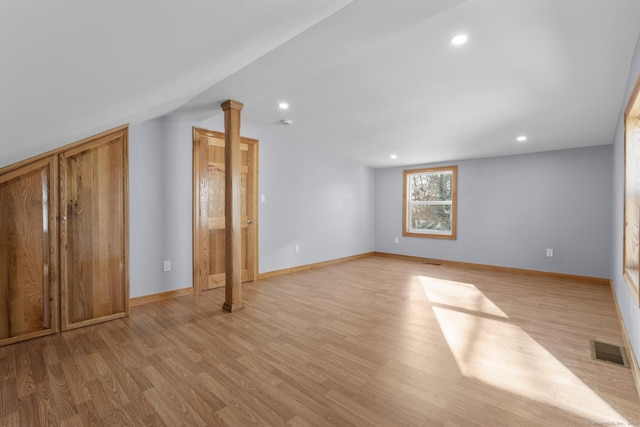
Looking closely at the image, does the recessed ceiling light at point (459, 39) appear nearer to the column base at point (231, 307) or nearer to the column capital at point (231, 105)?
the column capital at point (231, 105)

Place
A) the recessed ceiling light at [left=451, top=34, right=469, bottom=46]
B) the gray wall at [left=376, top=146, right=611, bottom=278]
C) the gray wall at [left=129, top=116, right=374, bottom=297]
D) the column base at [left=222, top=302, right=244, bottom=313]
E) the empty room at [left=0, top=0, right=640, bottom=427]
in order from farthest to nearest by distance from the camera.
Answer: the gray wall at [left=376, top=146, right=611, bottom=278]
the gray wall at [left=129, top=116, right=374, bottom=297]
the column base at [left=222, top=302, right=244, bottom=313]
the recessed ceiling light at [left=451, top=34, right=469, bottom=46]
the empty room at [left=0, top=0, right=640, bottom=427]

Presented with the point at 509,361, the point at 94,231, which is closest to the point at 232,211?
the point at 94,231

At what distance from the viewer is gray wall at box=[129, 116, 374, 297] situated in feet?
10.6

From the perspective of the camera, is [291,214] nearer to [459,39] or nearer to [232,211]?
[232,211]

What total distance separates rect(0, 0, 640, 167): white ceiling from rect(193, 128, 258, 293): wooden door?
0.39 metres

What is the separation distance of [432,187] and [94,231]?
18.4 feet

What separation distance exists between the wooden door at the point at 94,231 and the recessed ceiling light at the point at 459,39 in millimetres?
2999

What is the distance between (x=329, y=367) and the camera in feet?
6.32

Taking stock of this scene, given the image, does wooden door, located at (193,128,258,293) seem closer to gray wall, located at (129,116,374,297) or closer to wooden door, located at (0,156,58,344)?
gray wall, located at (129,116,374,297)

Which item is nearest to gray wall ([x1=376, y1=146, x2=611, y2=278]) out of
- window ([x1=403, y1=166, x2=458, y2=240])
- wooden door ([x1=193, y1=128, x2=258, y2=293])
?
window ([x1=403, y1=166, x2=458, y2=240])

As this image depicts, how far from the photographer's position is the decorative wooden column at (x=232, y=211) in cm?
299

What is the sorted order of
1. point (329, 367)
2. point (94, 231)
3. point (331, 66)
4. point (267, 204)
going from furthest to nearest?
point (267, 204), point (94, 231), point (331, 66), point (329, 367)

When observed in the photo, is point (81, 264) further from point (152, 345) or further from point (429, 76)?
point (429, 76)

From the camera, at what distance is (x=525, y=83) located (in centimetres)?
258
